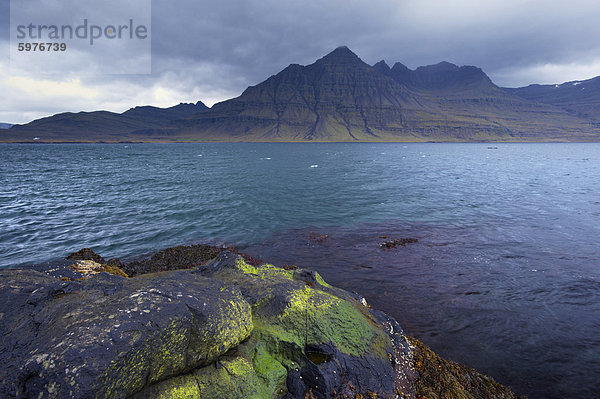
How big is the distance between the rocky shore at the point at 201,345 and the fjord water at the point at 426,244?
3272 millimetres

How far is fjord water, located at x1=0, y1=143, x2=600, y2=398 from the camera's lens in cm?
1200

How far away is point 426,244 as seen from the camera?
73.8 feet

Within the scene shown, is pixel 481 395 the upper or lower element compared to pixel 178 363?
lower

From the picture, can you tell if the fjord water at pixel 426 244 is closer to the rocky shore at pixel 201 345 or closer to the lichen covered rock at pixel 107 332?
the rocky shore at pixel 201 345

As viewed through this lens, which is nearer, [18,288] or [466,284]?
[18,288]

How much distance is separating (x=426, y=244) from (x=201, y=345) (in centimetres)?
2032

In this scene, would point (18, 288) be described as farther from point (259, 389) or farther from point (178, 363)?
point (259, 389)

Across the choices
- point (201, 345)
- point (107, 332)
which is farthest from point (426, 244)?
point (107, 332)

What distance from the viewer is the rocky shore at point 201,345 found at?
516cm

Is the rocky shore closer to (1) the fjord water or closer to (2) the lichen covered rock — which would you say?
(2) the lichen covered rock

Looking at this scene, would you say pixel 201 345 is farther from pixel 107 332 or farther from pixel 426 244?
pixel 426 244

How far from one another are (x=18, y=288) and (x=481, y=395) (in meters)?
14.0

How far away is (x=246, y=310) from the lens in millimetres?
8039

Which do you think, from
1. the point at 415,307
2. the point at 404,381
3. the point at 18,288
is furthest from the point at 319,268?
the point at 18,288
